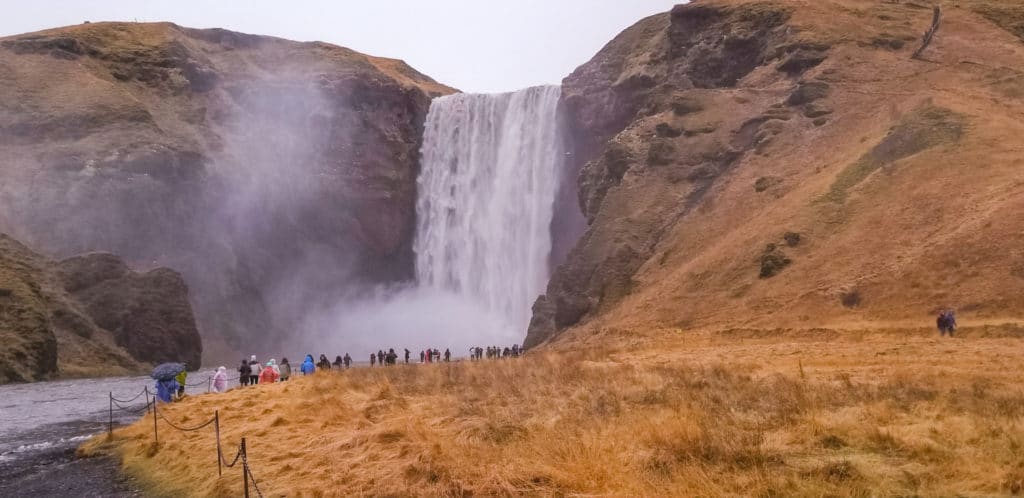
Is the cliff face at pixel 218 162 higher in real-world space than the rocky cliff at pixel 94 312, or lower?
higher

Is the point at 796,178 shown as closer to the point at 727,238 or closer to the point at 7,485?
the point at 727,238

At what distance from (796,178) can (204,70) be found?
225 feet

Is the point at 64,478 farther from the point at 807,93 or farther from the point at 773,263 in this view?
the point at 807,93

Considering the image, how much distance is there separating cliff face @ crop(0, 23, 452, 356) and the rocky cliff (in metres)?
5.36

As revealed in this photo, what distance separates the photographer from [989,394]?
12086 mm

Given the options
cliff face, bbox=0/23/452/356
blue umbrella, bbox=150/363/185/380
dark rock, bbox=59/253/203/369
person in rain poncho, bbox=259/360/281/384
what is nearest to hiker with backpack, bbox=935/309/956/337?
person in rain poncho, bbox=259/360/281/384

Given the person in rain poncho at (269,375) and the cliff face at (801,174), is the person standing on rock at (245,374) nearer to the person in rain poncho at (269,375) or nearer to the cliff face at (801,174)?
the person in rain poncho at (269,375)

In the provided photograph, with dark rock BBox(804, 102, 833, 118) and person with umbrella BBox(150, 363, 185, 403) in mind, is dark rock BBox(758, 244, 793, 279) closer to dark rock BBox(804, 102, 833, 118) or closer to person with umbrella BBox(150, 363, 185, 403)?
dark rock BBox(804, 102, 833, 118)

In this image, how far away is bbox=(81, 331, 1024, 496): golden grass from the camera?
8.51 metres

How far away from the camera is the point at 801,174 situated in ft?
133

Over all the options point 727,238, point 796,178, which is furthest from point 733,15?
point 727,238

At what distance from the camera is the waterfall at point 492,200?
67.9 metres

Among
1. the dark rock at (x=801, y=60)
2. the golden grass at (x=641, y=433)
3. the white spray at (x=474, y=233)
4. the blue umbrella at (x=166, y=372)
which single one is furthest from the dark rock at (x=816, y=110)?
the blue umbrella at (x=166, y=372)

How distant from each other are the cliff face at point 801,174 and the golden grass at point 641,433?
8883 mm
